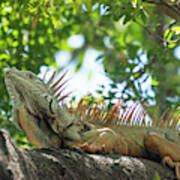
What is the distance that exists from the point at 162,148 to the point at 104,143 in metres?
0.72

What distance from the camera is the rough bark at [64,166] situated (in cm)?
233

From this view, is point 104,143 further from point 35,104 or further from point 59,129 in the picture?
point 35,104

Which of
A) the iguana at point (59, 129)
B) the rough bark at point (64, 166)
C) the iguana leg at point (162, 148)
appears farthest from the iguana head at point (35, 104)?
the iguana leg at point (162, 148)

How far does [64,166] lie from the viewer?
2.70m

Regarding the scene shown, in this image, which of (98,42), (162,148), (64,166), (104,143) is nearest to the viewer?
(64,166)

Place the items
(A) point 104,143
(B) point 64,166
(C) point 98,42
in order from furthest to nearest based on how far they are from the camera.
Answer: (C) point 98,42
(A) point 104,143
(B) point 64,166

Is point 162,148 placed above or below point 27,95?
below

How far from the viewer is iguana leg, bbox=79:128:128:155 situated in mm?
3422

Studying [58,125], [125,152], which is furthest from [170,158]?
[58,125]

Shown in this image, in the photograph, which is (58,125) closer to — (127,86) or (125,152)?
(125,152)

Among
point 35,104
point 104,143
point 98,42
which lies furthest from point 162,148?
point 98,42

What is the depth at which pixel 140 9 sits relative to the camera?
→ 384cm

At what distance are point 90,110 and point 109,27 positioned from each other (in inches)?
178

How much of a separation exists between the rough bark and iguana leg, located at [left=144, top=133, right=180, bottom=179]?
35 cm
